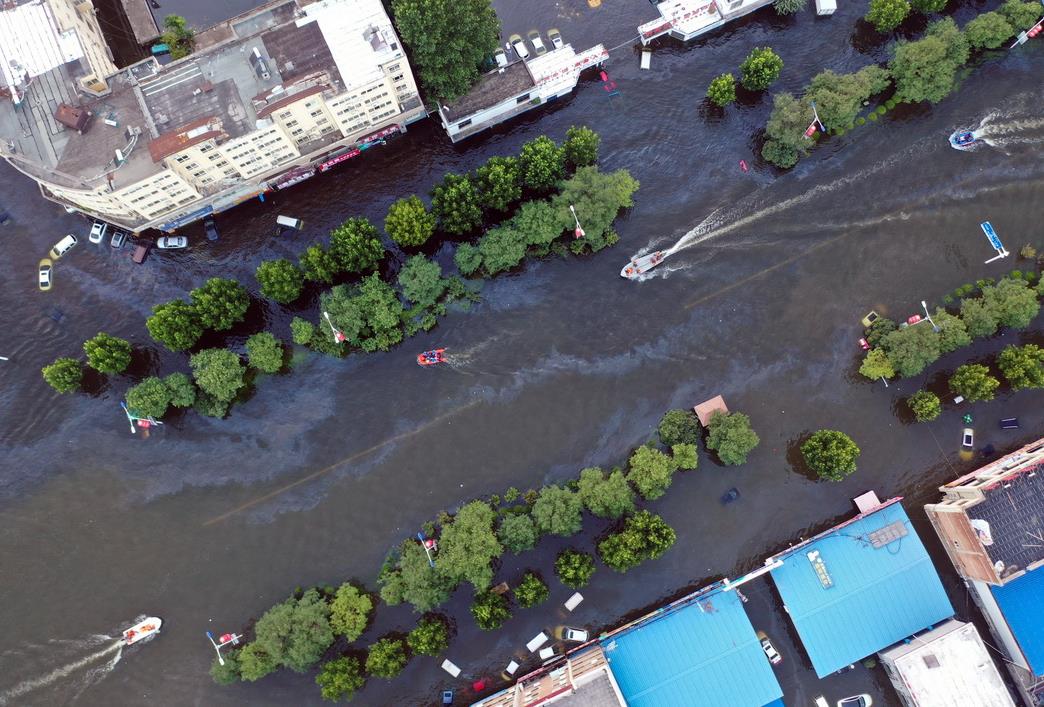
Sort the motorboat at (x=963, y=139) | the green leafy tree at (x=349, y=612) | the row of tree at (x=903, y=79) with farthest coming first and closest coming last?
the motorboat at (x=963, y=139) < the row of tree at (x=903, y=79) < the green leafy tree at (x=349, y=612)

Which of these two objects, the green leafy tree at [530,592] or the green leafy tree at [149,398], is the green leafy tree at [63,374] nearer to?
the green leafy tree at [149,398]

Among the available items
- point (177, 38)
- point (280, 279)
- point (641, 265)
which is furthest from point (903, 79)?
point (177, 38)

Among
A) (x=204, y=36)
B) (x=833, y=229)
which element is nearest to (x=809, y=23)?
(x=833, y=229)

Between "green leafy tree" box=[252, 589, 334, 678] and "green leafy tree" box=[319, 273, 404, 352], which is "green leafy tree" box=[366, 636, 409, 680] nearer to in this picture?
"green leafy tree" box=[252, 589, 334, 678]

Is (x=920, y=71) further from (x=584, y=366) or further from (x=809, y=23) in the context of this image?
(x=584, y=366)

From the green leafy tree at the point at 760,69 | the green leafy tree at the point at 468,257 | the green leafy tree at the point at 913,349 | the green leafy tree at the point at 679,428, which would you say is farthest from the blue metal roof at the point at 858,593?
the green leafy tree at the point at 760,69

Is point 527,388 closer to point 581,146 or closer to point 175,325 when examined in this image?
point 581,146
